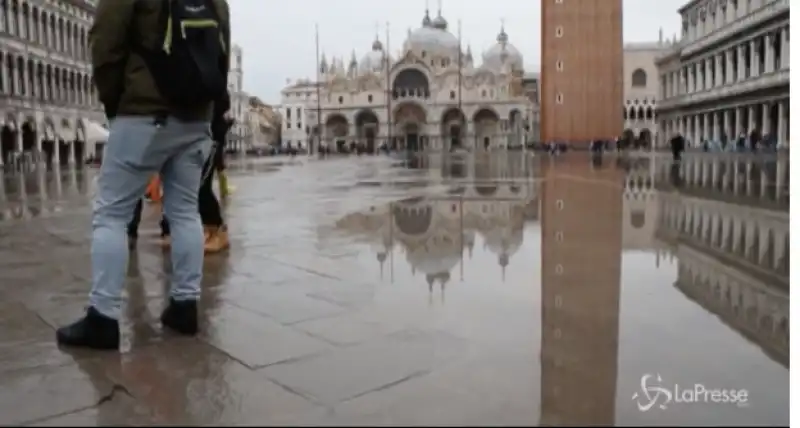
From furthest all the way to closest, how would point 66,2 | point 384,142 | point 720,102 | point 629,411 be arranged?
Result: point 384,142
point 720,102
point 66,2
point 629,411

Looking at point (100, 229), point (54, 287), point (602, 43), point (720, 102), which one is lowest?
point (54, 287)

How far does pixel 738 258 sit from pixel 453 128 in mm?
101301

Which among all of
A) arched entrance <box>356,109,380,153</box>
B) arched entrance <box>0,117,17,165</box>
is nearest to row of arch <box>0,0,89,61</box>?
arched entrance <box>0,117,17,165</box>

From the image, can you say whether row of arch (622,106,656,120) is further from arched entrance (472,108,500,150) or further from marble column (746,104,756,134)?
marble column (746,104,756,134)

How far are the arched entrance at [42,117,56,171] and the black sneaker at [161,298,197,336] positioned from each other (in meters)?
46.5

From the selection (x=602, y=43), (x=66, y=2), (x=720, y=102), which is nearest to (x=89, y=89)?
(x=66, y=2)

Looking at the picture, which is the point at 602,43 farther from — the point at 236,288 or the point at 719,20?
the point at 236,288

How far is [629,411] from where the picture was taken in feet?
7.78

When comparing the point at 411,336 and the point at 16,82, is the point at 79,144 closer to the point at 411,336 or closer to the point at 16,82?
the point at 16,82

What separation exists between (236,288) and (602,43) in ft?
184

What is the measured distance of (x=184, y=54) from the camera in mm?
3357

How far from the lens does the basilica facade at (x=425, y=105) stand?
102875mm

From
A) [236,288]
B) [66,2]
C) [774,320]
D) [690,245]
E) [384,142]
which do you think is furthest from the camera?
[384,142]

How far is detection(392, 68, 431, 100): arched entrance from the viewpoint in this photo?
10488 centimetres
